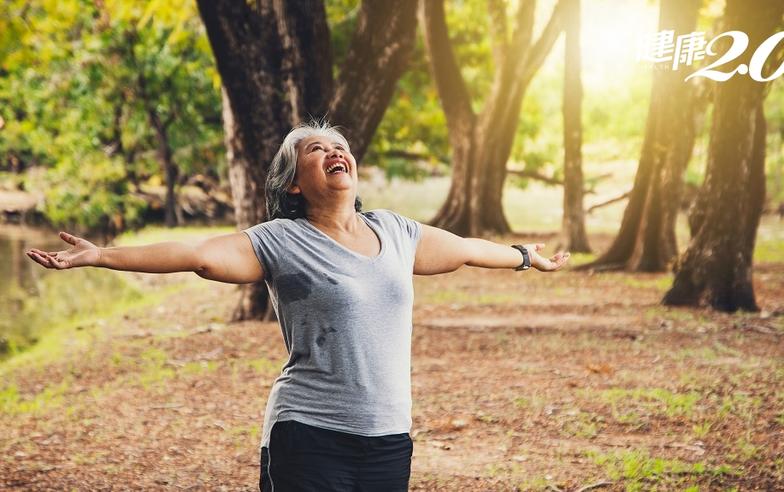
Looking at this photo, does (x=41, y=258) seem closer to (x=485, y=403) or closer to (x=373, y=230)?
(x=373, y=230)

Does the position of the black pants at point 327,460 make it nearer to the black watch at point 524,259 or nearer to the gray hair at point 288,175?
the gray hair at point 288,175

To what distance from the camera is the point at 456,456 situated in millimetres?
5355

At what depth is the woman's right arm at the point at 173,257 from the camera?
275 centimetres

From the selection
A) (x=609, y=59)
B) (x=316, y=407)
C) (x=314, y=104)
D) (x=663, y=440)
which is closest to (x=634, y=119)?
(x=609, y=59)

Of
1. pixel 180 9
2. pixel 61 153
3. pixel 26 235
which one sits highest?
pixel 180 9

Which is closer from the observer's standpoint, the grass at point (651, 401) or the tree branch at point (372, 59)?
the grass at point (651, 401)

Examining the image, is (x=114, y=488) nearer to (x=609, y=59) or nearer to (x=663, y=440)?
A: (x=663, y=440)

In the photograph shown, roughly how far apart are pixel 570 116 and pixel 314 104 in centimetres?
851

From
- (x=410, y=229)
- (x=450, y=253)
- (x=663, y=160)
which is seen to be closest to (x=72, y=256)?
(x=410, y=229)

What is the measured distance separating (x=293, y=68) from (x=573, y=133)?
892 cm

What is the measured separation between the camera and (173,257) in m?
2.79

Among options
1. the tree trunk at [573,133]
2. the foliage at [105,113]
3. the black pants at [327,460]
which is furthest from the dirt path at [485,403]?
the foliage at [105,113]

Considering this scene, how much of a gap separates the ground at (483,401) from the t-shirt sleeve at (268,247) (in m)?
2.44

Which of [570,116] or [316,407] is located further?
[570,116]
